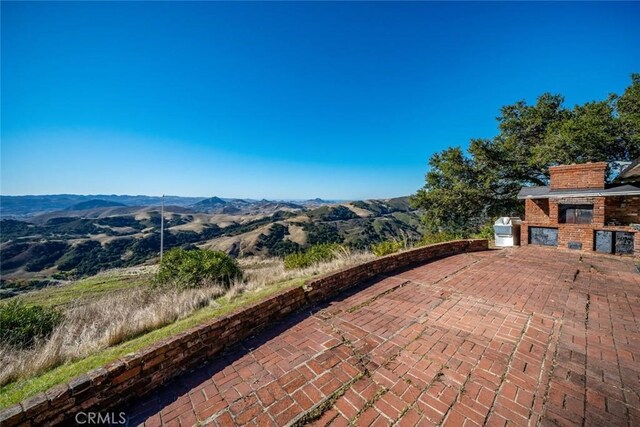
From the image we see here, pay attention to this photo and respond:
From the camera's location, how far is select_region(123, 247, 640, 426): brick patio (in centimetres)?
210

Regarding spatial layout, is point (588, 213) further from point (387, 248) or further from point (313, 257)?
point (313, 257)

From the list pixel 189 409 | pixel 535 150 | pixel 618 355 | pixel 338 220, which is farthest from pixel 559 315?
pixel 338 220

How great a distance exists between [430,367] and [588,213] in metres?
10.0

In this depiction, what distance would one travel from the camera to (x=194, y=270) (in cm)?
704

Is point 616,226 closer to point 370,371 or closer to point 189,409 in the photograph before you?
point 370,371

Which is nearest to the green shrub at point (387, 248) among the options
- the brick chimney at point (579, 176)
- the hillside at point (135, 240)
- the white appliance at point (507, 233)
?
the white appliance at point (507, 233)

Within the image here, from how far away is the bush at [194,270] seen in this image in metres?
6.91

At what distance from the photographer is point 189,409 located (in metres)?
2.21

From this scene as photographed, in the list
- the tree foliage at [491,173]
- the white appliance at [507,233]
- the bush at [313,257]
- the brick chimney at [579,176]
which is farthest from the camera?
the tree foliage at [491,173]

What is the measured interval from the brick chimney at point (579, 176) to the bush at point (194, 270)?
458 inches

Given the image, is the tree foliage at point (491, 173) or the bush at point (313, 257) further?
the tree foliage at point (491, 173)

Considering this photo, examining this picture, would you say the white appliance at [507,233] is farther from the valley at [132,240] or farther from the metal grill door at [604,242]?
the valley at [132,240]

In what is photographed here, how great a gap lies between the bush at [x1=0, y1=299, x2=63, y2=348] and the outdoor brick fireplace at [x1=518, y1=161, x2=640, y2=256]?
13545 mm

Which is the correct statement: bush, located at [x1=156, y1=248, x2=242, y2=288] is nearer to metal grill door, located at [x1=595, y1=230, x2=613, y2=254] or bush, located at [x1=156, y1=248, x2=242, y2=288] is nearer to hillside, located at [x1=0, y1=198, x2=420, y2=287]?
metal grill door, located at [x1=595, y1=230, x2=613, y2=254]
